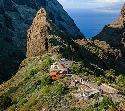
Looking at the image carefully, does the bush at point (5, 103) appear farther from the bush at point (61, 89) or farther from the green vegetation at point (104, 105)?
the green vegetation at point (104, 105)

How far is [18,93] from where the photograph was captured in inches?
2365

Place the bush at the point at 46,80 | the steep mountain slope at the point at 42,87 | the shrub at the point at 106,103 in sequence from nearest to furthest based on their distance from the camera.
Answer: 1. the shrub at the point at 106,103
2. the steep mountain slope at the point at 42,87
3. the bush at the point at 46,80

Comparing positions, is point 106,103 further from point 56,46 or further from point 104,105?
point 56,46

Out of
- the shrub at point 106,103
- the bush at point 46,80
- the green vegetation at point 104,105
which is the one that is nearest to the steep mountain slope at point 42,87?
the bush at point 46,80

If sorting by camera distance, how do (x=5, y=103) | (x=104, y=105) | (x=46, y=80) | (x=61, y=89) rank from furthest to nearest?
(x=5, y=103) → (x=46, y=80) → (x=61, y=89) → (x=104, y=105)

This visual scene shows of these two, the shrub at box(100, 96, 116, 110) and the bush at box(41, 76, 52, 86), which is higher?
the shrub at box(100, 96, 116, 110)

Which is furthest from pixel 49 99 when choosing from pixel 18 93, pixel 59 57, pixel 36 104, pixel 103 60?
pixel 103 60

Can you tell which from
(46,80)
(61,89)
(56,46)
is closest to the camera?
(61,89)

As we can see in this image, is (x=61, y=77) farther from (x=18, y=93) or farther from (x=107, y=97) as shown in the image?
(x=107, y=97)

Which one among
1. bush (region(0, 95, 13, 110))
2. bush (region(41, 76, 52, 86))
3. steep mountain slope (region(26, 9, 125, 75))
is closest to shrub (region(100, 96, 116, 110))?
bush (region(41, 76, 52, 86))

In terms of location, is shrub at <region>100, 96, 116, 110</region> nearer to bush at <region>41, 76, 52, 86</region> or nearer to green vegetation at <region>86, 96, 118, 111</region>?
green vegetation at <region>86, 96, 118, 111</region>

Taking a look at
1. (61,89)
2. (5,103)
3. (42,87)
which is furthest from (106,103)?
(5,103)

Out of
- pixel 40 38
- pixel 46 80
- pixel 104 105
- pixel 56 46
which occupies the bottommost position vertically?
pixel 56 46

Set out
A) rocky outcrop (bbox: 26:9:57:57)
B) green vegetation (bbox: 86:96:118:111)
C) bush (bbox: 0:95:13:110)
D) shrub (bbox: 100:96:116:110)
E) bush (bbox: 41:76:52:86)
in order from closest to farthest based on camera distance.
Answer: green vegetation (bbox: 86:96:118:111) → shrub (bbox: 100:96:116:110) → bush (bbox: 41:76:52:86) → bush (bbox: 0:95:13:110) → rocky outcrop (bbox: 26:9:57:57)
